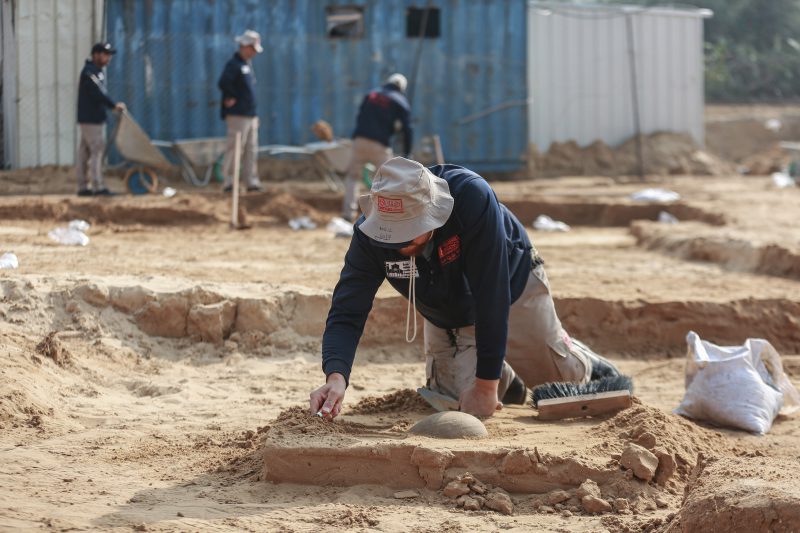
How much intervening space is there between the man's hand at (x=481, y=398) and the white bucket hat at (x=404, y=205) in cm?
83

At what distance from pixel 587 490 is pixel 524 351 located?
1.30 m

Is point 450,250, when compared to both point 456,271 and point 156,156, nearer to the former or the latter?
point 456,271

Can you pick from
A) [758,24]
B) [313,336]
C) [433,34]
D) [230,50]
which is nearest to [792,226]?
[313,336]

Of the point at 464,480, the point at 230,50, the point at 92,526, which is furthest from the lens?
the point at 230,50

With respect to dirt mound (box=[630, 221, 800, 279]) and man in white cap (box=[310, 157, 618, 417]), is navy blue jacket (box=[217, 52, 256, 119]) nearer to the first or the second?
dirt mound (box=[630, 221, 800, 279])

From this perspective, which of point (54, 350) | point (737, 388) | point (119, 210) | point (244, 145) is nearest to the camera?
point (737, 388)

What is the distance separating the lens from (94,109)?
13.0m

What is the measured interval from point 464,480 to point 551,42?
14954 millimetres

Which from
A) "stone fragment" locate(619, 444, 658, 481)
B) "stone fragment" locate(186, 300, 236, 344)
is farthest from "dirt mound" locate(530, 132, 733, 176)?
"stone fragment" locate(619, 444, 658, 481)

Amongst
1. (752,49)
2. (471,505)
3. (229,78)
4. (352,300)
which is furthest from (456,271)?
(752,49)

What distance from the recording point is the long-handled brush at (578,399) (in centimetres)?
520

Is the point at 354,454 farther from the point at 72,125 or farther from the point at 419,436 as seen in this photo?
the point at 72,125

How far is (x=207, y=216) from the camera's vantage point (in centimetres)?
1266

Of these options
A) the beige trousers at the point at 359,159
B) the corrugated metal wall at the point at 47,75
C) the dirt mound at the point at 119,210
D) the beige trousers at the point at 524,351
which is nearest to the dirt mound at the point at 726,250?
the beige trousers at the point at 359,159
